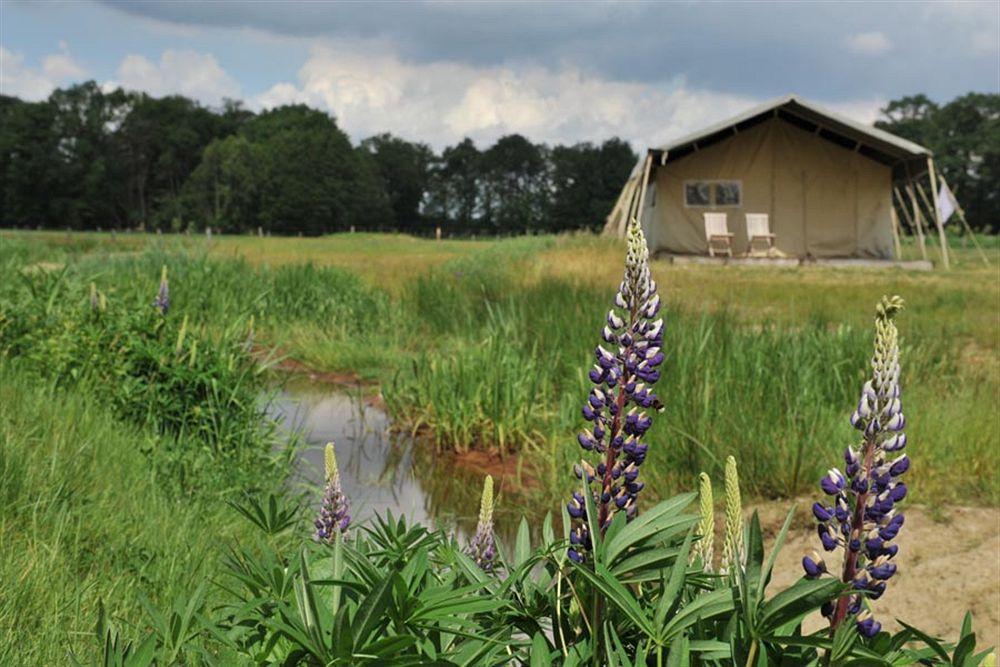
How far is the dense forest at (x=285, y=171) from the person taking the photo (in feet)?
281

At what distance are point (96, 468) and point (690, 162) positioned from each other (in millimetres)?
23882

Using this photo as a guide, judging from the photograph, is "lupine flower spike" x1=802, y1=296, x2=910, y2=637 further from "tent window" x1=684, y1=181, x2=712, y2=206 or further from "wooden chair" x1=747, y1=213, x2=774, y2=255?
"tent window" x1=684, y1=181, x2=712, y2=206

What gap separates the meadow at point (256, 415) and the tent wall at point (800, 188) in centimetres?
1550

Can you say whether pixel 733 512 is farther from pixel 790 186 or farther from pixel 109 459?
pixel 790 186

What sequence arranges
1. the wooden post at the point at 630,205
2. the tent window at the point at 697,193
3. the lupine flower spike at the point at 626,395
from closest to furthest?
the lupine flower spike at the point at 626,395, the wooden post at the point at 630,205, the tent window at the point at 697,193

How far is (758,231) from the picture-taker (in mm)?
25000

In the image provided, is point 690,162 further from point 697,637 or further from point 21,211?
point 21,211

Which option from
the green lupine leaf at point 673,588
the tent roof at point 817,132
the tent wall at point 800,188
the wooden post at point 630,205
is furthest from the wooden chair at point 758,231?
the green lupine leaf at point 673,588

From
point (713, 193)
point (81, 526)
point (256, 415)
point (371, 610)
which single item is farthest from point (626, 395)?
point (713, 193)

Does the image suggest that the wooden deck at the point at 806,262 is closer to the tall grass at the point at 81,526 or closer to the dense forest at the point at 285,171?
the tall grass at the point at 81,526

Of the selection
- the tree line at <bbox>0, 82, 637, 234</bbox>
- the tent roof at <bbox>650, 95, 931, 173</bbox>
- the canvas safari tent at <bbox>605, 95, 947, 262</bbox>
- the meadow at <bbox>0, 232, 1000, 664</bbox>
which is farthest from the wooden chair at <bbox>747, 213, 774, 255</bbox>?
the tree line at <bbox>0, 82, 637, 234</bbox>

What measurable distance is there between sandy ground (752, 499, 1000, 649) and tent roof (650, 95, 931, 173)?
1976 cm

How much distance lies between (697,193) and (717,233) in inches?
87.1

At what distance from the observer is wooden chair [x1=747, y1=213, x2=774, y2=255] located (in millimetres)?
24984
